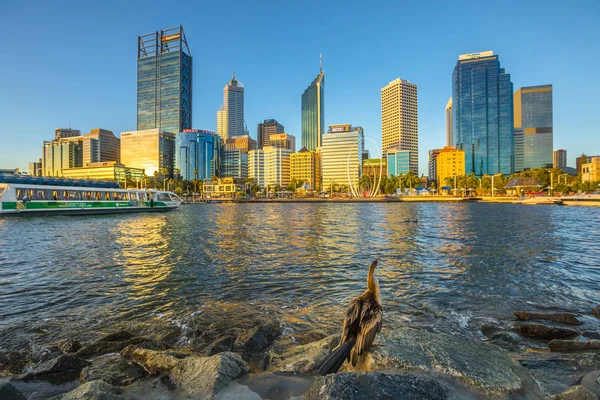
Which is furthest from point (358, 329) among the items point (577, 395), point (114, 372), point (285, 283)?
point (285, 283)

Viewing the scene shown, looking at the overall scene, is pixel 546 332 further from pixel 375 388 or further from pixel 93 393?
pixel 93 393

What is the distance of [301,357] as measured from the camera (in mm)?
6051

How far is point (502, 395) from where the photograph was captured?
175 inches

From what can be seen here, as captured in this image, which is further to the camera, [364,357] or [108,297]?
[108,297]

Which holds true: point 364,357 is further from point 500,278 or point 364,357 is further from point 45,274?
point 45,274

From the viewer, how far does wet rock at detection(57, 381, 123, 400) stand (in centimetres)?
445

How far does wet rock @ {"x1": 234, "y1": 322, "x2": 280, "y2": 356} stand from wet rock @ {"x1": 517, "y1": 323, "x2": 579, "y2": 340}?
6.34 metres

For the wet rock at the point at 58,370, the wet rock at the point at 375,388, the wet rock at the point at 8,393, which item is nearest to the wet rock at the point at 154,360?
the wet rock at the point at 58,370

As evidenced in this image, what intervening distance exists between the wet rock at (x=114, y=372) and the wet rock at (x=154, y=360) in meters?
0.11

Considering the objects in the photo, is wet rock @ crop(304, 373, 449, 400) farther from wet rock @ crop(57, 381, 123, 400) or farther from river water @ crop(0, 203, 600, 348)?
river water @ crop(0, 203, 600, 348)

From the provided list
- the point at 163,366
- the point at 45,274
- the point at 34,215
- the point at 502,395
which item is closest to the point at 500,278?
the point at 502,395

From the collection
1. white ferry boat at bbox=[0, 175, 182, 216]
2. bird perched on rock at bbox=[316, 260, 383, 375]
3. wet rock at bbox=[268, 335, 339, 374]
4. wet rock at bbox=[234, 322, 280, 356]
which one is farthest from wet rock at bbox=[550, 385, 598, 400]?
white ferry boat at bbox=[0, 175, 182, 216]

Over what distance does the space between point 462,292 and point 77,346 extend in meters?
12.1

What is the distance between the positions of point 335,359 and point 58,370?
5342mm
